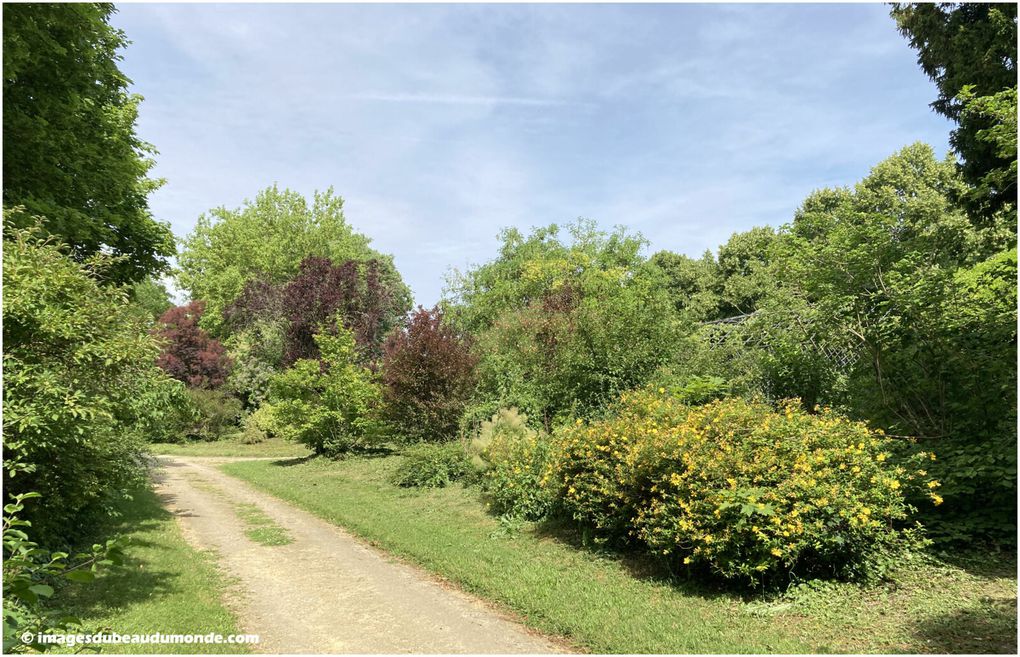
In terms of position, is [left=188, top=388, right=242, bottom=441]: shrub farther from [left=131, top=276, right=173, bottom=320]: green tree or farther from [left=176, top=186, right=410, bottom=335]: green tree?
[left=131, top=276, right=173, bottom=320]: green tree

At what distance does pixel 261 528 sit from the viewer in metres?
10.7

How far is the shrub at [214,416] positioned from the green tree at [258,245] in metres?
9.00

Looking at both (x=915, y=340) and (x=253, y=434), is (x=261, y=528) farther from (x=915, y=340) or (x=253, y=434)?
(x=253, y=434)

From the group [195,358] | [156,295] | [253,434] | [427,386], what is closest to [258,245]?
[195,358]

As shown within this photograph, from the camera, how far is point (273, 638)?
5.60m

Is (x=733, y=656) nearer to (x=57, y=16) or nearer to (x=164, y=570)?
(x=164, y=570)

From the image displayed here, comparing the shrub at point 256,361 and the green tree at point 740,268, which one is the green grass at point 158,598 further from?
the green tree at point 740,268

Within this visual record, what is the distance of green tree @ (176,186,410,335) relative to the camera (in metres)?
40.9

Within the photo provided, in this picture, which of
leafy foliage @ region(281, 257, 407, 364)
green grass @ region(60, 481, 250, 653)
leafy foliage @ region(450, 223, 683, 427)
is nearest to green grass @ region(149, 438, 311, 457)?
leafy foliage @ region(281, 257, 407, 364)

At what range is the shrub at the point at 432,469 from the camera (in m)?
14.3

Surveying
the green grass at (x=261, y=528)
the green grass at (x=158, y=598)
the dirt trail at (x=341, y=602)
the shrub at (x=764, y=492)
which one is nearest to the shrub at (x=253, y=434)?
the green grass at (x=261, y=528)

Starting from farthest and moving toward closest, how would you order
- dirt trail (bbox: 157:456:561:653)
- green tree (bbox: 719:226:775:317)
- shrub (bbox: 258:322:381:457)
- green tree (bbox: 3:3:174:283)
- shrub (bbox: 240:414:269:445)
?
green tree (bbox: 719:226:775:317)
shrub (bbox: 240:414:269:445)
shrub (bbox: 258:322:381:457)
green tree (bbox: 3:3:174:283)
dirt trail (bbox: 157:456:561:653)

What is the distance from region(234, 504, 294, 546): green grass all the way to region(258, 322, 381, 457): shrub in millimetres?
7671

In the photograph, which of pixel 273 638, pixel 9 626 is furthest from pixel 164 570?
pixel 9 626
